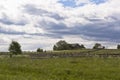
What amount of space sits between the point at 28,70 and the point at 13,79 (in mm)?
Result: 13133

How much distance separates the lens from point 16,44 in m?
170

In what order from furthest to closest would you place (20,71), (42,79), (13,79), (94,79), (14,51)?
1. (14,51)
2. (20,71)
3. (94,79)
4. (42,79)
5. (13,79)

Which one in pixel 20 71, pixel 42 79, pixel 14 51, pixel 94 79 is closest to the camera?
pixel 42 79

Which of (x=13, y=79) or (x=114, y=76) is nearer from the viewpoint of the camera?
(x=13, y=79)

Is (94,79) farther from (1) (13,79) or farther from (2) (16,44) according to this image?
(2) (16,44)

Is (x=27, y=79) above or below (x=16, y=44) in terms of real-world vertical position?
below

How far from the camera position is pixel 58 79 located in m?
42.8

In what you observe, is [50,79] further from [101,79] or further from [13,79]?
[101,79]

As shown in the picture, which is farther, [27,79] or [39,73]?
[39,73]

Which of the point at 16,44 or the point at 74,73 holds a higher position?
the point at 16,44

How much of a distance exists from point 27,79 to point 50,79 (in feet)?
10.7

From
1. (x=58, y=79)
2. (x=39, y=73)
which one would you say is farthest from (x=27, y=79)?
(x=39, y=73)

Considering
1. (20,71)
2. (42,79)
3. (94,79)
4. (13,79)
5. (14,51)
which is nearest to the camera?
(13,79)

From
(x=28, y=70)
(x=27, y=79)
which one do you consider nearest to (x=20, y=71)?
(x=28, y=70)
